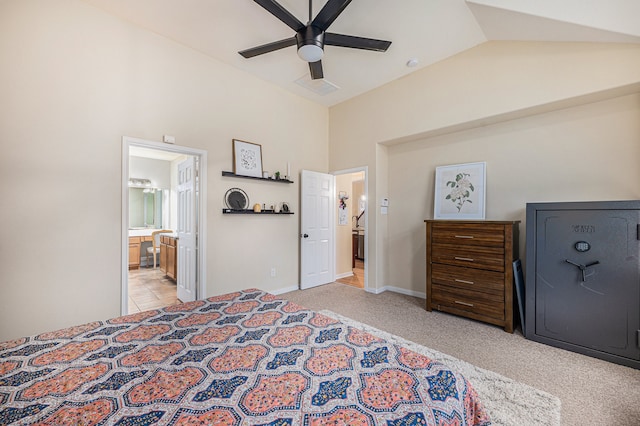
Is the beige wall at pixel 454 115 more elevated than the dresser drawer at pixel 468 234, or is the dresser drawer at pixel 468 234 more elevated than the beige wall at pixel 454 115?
the beige wall at pixel 454 115

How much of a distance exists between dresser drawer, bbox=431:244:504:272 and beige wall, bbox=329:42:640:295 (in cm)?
68

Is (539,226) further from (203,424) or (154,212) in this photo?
(154,212)

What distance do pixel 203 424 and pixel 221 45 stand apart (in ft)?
12.4

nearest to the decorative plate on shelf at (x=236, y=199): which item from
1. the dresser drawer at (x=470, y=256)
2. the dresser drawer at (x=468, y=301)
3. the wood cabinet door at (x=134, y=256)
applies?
the dresser drawer at (x=470, y=256)

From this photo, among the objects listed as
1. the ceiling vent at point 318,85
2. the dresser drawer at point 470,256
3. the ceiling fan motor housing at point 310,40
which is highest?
the ceiling vent at point 318,85

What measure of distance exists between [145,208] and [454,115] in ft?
23.4

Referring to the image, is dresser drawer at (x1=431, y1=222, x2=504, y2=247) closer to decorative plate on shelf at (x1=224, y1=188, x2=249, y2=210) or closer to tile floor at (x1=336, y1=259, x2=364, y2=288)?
tile floor at (x1=336, y1=259, x2=364, y2=288)

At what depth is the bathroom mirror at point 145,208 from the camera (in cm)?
659

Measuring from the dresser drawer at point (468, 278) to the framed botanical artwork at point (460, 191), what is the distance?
771 millimetres

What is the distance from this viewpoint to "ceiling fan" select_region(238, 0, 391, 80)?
6.71ft

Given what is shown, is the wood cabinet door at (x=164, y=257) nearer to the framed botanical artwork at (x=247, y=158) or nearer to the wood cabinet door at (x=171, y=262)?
the wood cabinet door at (x=171, y=262)

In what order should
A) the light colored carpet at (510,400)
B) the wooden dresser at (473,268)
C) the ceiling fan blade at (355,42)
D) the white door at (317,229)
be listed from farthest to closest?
1. the white door at (317,229)
2. the wooden dresser at (473,268)
3. the ceiling fan blade at (355,42)
4. the light colored carpet at (510,400)

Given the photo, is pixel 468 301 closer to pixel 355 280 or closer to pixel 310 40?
pixel 355 280

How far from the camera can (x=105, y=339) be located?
4.73ft
